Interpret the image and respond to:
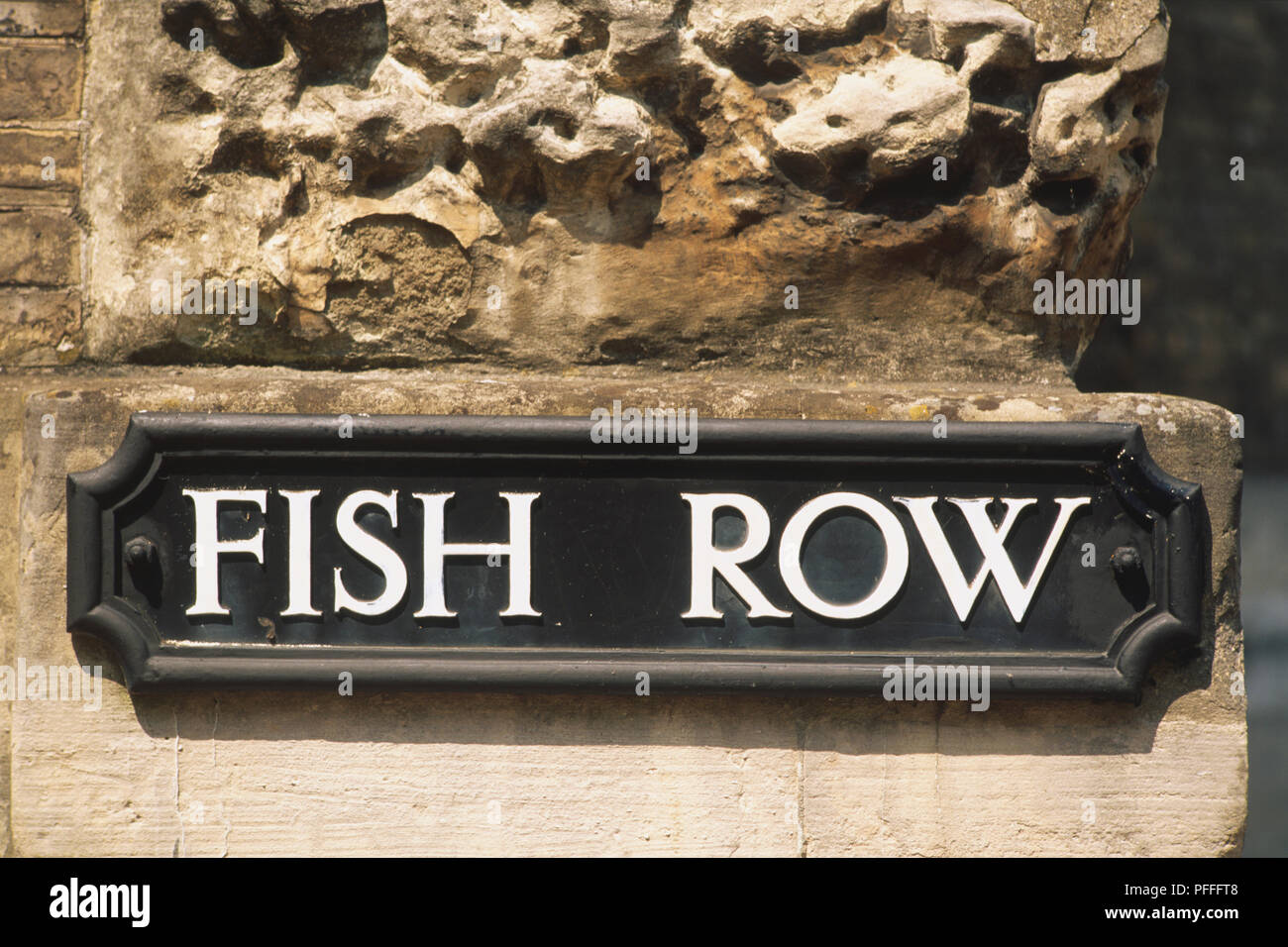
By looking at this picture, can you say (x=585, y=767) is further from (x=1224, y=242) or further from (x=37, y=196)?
(x=1224, y=242)

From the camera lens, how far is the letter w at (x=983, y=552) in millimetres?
1745

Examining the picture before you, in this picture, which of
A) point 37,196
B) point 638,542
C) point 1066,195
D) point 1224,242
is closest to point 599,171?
point 638,542

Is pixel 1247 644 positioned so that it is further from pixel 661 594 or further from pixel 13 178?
pixel 13 178

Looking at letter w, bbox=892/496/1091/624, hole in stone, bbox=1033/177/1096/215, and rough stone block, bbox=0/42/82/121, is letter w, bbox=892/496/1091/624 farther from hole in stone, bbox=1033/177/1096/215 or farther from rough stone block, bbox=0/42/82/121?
rough stone block, bbox=0/42/82/121

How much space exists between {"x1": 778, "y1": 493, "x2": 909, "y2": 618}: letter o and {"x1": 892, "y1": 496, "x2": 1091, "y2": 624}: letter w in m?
0.04

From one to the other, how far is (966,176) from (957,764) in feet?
3.06

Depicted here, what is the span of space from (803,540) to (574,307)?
523 mm

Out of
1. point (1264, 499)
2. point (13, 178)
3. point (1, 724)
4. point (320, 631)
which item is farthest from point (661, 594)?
point (1264, 499)

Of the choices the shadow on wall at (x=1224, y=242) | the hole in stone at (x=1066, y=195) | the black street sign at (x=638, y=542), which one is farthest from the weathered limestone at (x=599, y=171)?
the shadow on wall at (x=1224, y=242)

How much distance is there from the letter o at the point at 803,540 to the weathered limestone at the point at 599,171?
0.81 ft

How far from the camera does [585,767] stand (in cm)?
176

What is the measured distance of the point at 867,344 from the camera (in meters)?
1.85

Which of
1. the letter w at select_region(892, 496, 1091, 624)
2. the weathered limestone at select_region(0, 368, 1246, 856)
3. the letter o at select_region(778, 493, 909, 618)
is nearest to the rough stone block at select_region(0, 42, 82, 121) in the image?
the weathered limestone at select_region(0, 368, 1246, 856)

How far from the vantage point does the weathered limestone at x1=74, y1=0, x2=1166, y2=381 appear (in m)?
1.78
